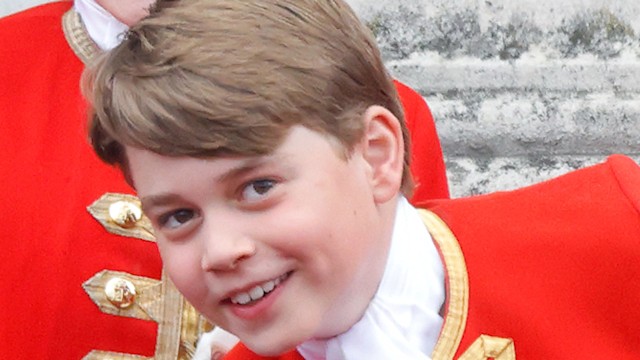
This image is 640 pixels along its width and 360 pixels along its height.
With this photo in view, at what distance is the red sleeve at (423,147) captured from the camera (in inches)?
75.7

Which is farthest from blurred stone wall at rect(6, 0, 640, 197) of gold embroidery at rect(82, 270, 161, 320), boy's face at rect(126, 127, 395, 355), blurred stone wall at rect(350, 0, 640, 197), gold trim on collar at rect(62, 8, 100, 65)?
boy's face at rect(126, 127, 395, 355)

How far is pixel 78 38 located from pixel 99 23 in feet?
0.14

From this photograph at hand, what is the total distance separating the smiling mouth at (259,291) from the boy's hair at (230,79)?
115mm

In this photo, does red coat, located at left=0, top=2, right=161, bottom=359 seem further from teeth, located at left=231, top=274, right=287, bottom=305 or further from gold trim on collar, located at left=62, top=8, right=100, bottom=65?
teeth, located at left=231, top=274, right=287, bottom=305

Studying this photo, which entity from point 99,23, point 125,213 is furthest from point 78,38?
point 125,213

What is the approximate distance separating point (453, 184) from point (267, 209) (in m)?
1.02

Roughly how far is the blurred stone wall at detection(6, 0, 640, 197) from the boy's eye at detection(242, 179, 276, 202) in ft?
3.24

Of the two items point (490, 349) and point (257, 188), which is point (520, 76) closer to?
point (490, 349)

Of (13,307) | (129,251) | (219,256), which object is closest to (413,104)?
(129,251)

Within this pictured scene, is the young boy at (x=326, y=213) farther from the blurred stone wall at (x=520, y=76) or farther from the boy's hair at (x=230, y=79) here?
the blurred stone wall at (x=520, y=76)

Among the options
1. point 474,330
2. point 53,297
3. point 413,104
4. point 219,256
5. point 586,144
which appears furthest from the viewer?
point 586,144

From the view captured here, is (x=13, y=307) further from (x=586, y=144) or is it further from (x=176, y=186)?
(x=586, y=144)

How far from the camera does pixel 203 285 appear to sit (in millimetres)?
1360

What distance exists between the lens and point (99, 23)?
1868 millimetres
